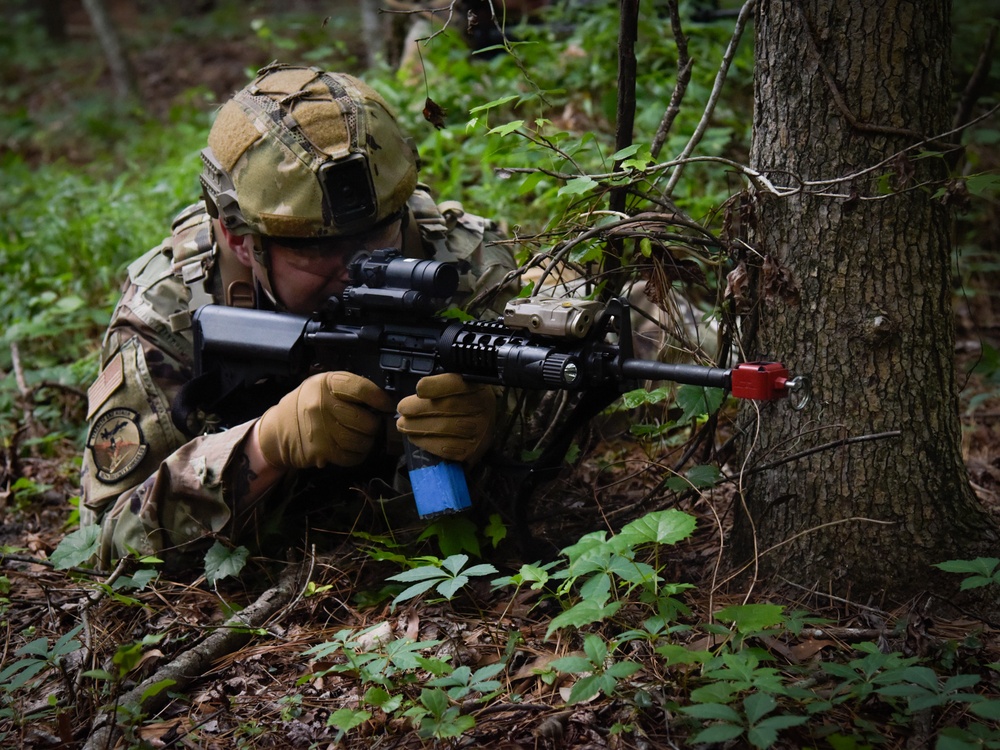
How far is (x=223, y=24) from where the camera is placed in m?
12.9

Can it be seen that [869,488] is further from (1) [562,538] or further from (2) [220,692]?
(2) [220,692]

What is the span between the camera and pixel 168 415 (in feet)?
10.3

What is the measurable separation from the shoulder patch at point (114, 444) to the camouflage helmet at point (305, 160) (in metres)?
0.79

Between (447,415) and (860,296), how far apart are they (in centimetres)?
112

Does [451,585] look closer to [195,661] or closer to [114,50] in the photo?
[195,661]

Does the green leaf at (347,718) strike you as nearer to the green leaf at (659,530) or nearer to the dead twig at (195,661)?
the dead twig at (195,661)

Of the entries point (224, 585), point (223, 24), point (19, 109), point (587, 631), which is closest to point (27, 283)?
point (224, 585)

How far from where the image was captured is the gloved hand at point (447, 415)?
8.32 ft

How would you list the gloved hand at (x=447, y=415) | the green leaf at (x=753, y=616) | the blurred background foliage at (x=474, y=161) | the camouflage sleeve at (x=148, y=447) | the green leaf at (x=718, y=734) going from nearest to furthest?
the green leaf at (x=718, y=734) < the green leaf at (x=753, y=616) < the gloved hand at (x=447, y=415) < the camouflage sleeve at (x=148, y=447) < the blurred background foliage at (x=474, y=161)

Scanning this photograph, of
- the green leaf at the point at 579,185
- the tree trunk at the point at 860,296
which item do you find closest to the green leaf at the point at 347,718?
the tree trunk at the point at 860,296

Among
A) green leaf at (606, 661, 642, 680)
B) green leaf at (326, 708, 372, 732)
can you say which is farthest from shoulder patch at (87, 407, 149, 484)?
green leaf at (606, 661, 642, 680)

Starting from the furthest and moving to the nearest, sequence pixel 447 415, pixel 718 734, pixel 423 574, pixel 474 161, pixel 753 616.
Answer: pixel 474 161, pixel 447 415, pixel 423 574, pixel 753 616, pixel 718 734

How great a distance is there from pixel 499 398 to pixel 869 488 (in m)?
1.14

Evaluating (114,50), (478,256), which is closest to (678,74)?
(478,256)
